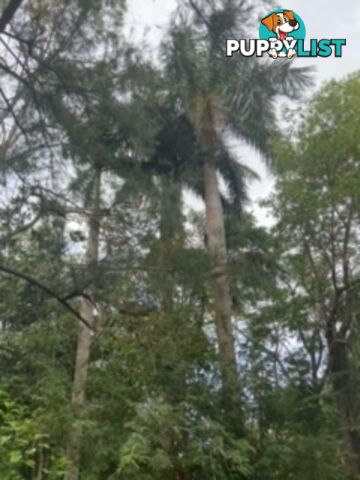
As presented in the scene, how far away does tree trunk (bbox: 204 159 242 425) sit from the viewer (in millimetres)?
5372

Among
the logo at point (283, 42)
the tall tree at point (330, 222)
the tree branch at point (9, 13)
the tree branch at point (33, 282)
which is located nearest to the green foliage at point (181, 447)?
the tree branch at point (33, 282)

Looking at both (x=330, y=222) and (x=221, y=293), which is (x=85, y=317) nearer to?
(x=221, y=293)

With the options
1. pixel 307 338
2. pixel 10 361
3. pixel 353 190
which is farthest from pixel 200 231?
pixel 10 361

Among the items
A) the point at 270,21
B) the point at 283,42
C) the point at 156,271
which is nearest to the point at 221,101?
the point at 283,42

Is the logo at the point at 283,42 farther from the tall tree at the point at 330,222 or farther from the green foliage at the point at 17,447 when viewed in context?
the green foliage at the point at 17,447

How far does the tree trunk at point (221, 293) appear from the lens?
5.37 metres

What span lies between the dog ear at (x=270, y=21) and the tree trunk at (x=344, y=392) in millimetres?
4706

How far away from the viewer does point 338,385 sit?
797 centimetres

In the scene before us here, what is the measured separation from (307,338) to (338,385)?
1080 mm

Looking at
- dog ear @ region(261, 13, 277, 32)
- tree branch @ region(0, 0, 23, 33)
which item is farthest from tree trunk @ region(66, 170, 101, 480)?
dog ear @ region(261, 13, 277, 32)

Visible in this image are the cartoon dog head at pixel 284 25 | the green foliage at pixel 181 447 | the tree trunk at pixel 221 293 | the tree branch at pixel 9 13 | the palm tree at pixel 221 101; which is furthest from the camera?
the tree trunk at pixel 221 293

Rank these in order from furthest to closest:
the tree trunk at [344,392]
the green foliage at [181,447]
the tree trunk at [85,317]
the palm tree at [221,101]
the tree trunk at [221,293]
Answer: the tree trunk at [344,392], the tree trunk at [221,293], the green foliage at [181,447], the tree trunk at [85,317], the palm tree at [221,101]

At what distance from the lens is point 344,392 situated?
7902mm

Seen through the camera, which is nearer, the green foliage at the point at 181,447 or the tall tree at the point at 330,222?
the green foliage at the point at 181,447
